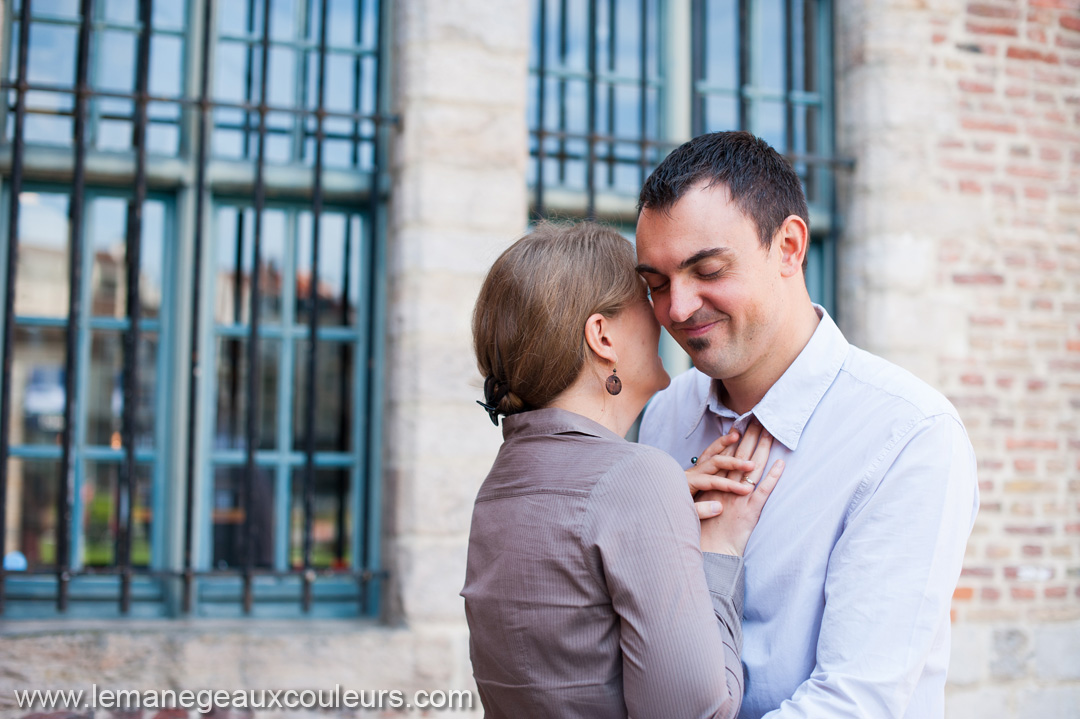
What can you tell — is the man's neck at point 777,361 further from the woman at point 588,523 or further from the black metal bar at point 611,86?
the black metal bar at point 611,86

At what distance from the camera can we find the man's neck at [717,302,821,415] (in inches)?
70.5

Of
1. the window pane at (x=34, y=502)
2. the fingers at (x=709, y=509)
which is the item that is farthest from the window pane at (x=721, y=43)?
the window pane at (x=34, y=502)

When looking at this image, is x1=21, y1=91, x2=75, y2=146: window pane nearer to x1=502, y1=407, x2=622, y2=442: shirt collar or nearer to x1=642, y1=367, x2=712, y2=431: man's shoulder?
x1=642, y1=367, x2=712, y2=431: man's shoulder

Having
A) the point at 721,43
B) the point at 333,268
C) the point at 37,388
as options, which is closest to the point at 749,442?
the point at 333,268

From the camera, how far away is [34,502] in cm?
458

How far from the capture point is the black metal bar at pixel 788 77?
4.33 metres

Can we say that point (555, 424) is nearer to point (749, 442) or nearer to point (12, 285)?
point (749, 442)

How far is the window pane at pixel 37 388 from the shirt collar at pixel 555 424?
3321mm

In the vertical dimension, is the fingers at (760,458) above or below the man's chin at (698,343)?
below

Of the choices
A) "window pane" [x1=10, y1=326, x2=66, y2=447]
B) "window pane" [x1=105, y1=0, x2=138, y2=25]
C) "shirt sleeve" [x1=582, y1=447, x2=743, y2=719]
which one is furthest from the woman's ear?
"window pane" [x1=10, y1=326, x2=66, y2=447]

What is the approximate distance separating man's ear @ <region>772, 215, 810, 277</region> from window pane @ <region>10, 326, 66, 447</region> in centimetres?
363

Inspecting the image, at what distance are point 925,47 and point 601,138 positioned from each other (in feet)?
5.37

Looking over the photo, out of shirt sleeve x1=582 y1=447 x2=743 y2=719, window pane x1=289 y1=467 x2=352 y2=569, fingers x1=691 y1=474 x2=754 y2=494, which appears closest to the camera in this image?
shirt sleeve x1=582 y1=447 x2=743 y2=719

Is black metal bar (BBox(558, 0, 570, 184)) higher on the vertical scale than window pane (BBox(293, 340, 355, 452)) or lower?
higher
